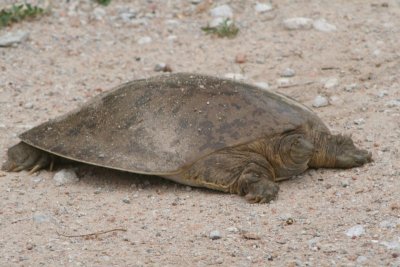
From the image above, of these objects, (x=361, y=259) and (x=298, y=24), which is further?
(x=298, y=24)

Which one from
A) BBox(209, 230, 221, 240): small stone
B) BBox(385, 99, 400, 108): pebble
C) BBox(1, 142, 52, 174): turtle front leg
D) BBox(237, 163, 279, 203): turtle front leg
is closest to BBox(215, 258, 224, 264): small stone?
BBox(209, 230, 221, 240): small stone

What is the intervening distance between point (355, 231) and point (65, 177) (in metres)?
1.72

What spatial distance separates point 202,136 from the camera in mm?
4414

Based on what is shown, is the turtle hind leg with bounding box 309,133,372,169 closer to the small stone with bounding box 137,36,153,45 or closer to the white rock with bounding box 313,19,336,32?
the white rock with bounding box 313,19,336,32

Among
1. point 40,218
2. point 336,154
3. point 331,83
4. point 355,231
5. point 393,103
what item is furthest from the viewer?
point 331,83

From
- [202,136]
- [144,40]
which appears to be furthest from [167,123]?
[144,40]

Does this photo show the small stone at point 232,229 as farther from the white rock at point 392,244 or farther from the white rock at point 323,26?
the white rock at point 323,26

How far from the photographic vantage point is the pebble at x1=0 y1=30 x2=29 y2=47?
6.77 meters

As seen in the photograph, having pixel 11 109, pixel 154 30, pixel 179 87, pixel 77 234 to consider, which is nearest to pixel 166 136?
pixel 179 87

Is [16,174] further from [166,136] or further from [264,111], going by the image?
[264,111]

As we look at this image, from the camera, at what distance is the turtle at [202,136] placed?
4383 mm

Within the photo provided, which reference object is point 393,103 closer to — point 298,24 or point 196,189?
point 196,189

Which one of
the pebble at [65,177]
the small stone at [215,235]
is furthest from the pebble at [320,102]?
the small stone at [215,235]

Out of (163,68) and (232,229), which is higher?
(232,229)
